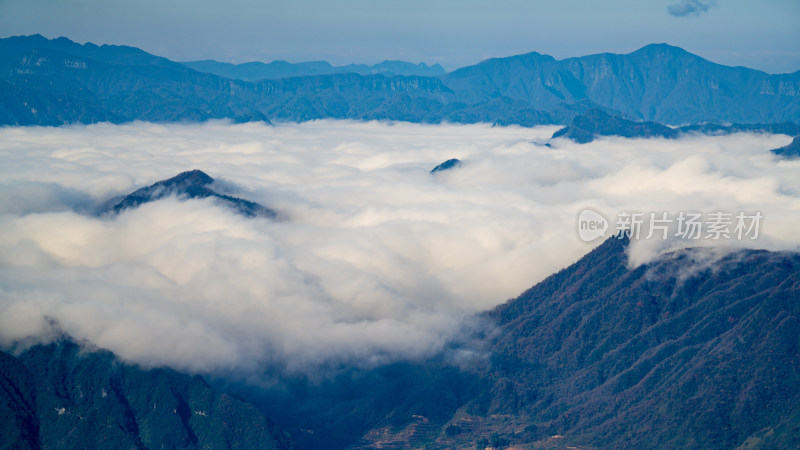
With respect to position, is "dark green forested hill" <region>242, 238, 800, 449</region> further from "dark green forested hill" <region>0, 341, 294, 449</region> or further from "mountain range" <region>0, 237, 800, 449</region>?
"dark green forested hill" <region>0, 341, 294, 449</region>

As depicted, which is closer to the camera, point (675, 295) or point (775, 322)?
point (775, 322)

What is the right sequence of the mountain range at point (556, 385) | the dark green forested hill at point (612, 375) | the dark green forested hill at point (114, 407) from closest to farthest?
the dark green forested hill at point (114, 407) → the mountain range at point (556, 385) → the dark green forested hill at point (612, 375)

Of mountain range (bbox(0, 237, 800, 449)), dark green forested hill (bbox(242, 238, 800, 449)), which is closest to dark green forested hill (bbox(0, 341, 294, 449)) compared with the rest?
mountain range (bbox(0, 237, 800, 449))

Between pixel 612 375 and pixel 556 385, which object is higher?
pixel 612 375

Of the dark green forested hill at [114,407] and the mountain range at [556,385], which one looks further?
the mountain range at [556,385]

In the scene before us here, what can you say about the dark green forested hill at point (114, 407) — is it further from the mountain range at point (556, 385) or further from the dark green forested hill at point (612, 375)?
the dark green forested hill at point (612, 375)

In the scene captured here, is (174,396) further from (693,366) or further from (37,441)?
(693,366)

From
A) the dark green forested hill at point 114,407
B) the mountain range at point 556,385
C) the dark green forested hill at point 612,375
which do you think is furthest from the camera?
the dark green forested hill at point 612,375

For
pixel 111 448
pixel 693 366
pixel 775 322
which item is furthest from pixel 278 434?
pixel 775 322

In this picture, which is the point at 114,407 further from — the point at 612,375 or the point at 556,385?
the point at 612,375

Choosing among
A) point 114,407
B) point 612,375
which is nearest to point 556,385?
point 612,375

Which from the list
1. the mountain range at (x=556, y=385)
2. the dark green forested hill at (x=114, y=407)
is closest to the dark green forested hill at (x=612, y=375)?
the mountain range at (x=556, y=385)
